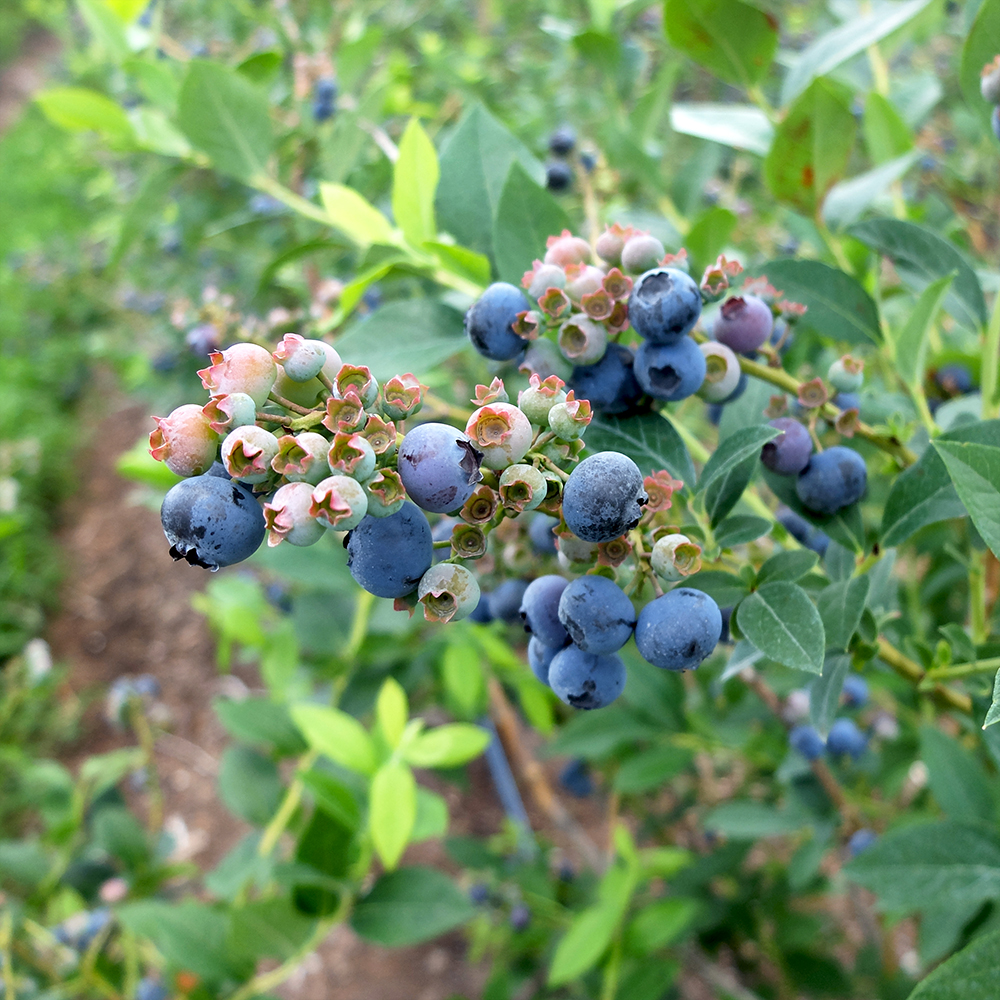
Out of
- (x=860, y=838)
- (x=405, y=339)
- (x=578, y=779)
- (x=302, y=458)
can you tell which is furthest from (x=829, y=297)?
(x=578, y=779)

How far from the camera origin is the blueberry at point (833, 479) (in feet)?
2.37

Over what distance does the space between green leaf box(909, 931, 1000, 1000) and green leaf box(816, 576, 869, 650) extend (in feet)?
0.84

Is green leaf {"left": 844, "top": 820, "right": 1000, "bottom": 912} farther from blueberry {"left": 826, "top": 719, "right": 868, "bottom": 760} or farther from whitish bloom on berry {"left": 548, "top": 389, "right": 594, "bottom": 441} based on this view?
whitish bloom on berry {"left": 548, "top": 389, "right": 594, "bottom": 441}

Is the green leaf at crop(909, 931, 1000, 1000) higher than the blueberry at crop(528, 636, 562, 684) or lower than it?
lower

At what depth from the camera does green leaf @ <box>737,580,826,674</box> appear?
561 mm

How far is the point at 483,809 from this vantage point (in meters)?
3.33

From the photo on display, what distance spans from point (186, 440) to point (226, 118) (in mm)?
895

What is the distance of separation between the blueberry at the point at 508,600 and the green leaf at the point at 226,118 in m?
0.84

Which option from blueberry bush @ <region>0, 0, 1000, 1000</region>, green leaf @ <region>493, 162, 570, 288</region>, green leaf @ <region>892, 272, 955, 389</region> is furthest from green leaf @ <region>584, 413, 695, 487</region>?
green leaf @ <region>892, 272, 955, 389</region>

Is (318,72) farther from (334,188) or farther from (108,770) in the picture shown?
(108,770)

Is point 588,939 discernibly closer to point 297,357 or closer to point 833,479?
point 833,479

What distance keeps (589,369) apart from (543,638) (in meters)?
0.23

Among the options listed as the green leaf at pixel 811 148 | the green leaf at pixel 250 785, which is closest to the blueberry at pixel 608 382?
the green leaf at pixel 811 148

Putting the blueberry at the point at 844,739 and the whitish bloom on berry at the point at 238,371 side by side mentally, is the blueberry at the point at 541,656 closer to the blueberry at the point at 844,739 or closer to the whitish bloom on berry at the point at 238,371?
the whitish bloom on berry at the point at 238,371
